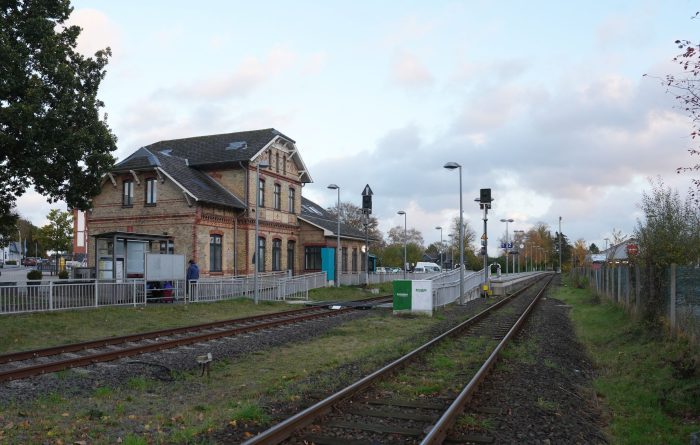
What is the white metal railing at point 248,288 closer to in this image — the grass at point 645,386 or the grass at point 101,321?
the grass at point 101,321

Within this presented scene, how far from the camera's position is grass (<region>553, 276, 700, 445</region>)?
7.37m

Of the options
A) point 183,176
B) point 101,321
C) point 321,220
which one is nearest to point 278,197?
point 321,220

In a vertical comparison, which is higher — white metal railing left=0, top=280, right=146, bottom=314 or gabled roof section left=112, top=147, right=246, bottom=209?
gabled roof section left=112, top=147, right=246, bottom=209

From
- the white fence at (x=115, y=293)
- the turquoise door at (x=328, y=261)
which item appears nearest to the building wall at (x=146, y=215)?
the white fence at (x=115, y=293)

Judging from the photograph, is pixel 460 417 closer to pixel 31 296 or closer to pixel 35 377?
pixel 35 377

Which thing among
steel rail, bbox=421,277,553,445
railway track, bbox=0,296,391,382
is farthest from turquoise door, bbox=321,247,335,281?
steel rail, bbox=421,277,553,445

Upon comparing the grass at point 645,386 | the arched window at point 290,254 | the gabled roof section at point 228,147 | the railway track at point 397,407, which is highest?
the gabled roof section at point 228,147

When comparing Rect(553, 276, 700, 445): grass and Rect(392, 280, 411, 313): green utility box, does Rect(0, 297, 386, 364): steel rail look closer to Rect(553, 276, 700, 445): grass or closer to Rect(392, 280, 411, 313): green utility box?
Rect(392, 280, 411, 313): green utility box

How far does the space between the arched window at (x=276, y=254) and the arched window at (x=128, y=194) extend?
30.1 ft

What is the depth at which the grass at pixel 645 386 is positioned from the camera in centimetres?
737

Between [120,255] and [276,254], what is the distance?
598 inches

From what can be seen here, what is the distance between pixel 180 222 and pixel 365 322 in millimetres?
15519

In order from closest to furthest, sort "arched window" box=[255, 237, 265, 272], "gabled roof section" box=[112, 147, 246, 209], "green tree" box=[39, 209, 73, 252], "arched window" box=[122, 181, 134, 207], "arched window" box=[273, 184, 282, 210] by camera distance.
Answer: "gabled roof section" box=[112, 147, 246, 209] → "arched window" box=[122, 181, 134, 207] → "arched window" box=[255, 237, 265, 272] → "arched window" box=[273, 184, 282, 210] → "green tree" box=[39, 209, 73, 252]

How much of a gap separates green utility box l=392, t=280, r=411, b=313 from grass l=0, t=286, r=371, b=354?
514 centimetres
